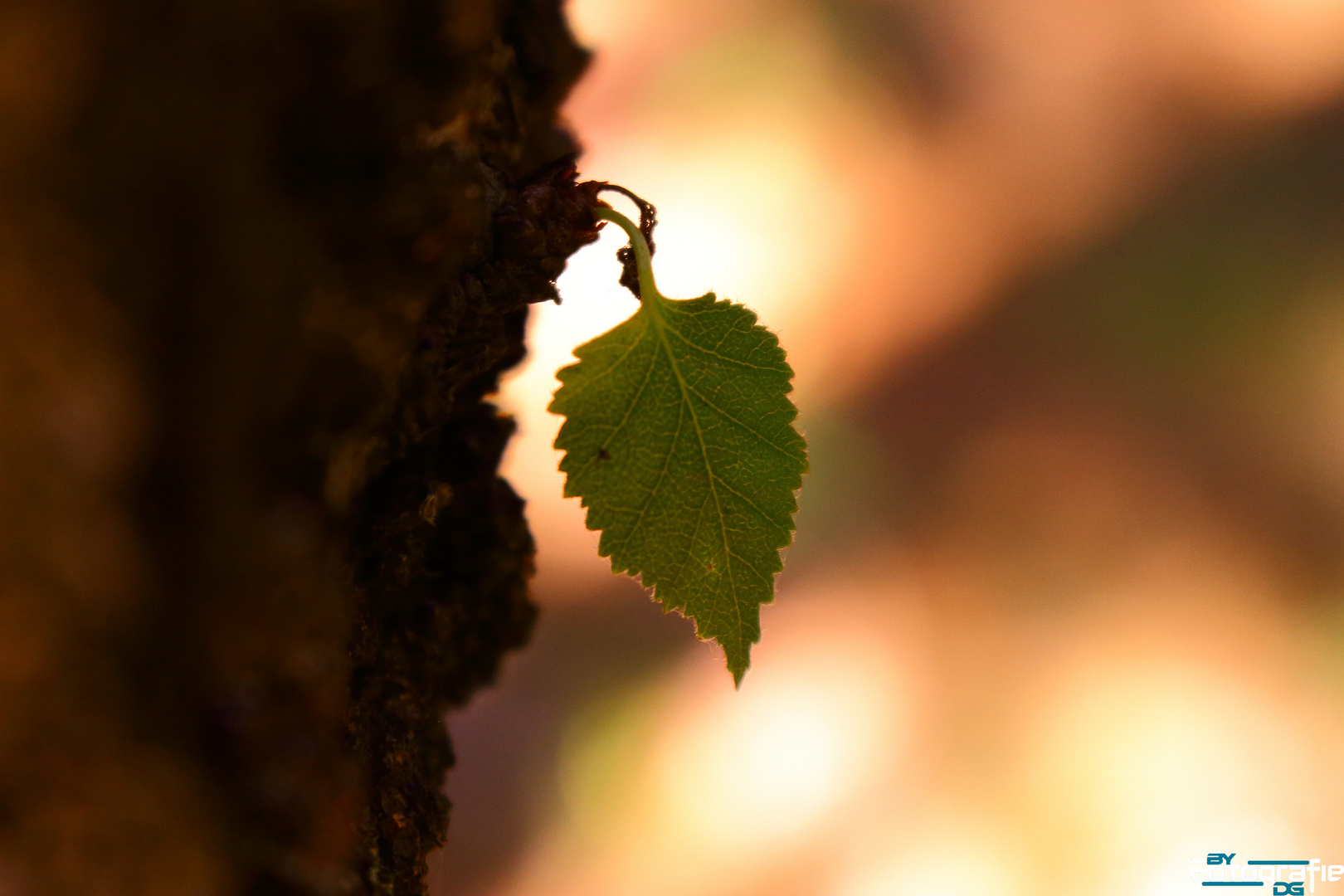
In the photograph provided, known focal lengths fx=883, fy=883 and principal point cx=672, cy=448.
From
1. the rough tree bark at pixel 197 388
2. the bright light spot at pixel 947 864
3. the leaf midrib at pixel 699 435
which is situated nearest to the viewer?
the rough tree bark at pixel 197 388

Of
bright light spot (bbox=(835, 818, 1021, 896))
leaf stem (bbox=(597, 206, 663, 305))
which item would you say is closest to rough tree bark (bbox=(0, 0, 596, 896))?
leaf stem (bbox=(597, 206, 663, 305))

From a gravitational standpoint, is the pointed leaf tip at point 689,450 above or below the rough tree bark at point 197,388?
above

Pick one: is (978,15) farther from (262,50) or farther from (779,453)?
(262,50)

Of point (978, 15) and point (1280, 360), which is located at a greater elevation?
point (978, 15)

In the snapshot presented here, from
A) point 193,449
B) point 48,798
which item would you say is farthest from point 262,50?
point 48,798

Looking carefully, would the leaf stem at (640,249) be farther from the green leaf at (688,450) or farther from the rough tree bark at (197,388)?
the rough tree bark at (197,388)

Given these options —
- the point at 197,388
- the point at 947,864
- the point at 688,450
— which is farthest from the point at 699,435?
the point at 947,864

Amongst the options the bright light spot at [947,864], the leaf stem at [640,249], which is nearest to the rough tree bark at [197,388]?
the leaf stem at [640,249]
